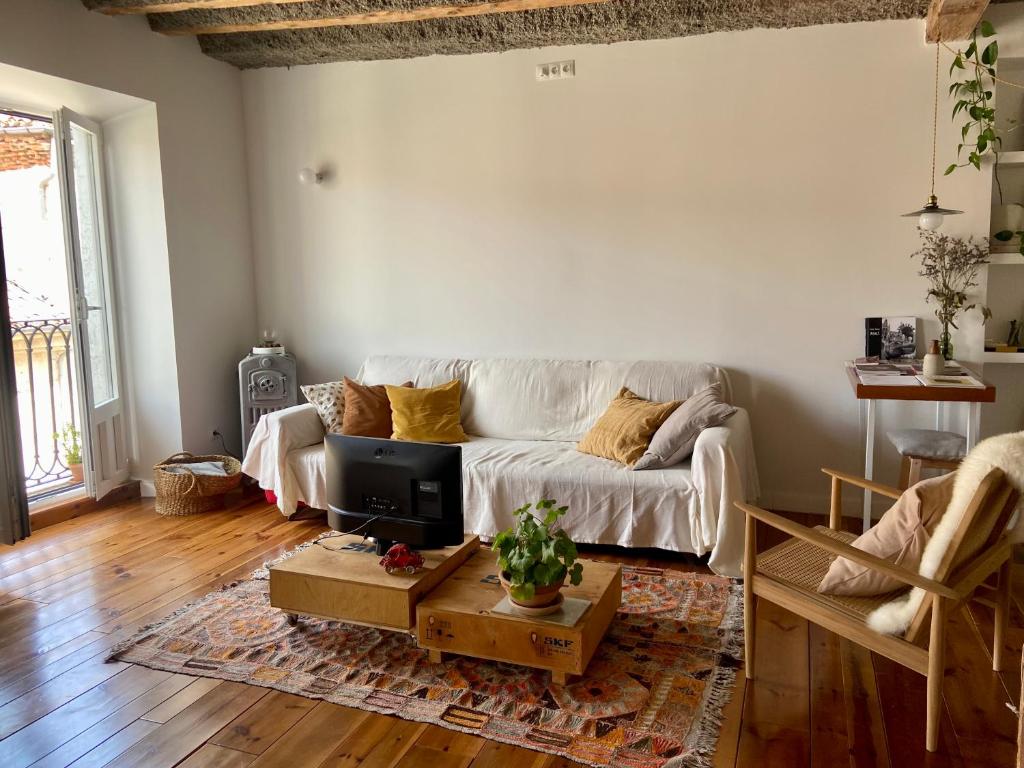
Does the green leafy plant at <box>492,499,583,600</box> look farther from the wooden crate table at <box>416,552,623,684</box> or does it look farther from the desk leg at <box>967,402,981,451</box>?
the desk leg at <box>967,402,981,451</box>

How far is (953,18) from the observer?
133 inches

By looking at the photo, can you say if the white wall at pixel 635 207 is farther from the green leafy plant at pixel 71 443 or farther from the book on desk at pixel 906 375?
the green leafy plant at pixel 71 443

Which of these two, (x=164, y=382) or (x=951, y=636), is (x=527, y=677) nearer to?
(x=951, y=636)

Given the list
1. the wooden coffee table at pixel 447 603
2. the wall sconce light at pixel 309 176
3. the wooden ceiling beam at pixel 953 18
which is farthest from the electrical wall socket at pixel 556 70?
the wooden coffee table at pixel 447 603

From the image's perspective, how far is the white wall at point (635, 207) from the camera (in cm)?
390

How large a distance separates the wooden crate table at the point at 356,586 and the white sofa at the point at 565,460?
863mm

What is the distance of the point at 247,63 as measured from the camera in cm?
481

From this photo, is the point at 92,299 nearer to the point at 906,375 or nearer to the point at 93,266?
the point at 93,266

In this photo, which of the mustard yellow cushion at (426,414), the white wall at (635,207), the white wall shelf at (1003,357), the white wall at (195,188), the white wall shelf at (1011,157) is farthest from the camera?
the mustard yellow cushion at (426,414)

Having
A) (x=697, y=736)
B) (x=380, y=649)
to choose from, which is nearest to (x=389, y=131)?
(x=380, y=649)

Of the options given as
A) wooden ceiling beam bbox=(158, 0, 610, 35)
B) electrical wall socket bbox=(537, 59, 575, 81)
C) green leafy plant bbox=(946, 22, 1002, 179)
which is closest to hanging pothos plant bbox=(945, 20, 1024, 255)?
green leafy plant bbox=(946, 22, 1002, 179)

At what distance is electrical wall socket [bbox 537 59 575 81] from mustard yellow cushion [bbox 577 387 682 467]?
1.79m

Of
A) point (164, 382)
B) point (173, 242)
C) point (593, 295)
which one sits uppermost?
point (173, 242)

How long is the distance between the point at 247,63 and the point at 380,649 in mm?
3706
